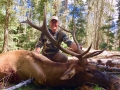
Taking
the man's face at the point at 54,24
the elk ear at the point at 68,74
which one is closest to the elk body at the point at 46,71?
the elk ear at the point at 68,74

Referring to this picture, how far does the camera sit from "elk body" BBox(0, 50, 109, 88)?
5.06 meters

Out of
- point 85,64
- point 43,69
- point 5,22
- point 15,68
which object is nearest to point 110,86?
point 85,64

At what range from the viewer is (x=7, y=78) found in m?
5.75

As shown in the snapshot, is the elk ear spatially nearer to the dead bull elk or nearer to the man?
the dead bull elk

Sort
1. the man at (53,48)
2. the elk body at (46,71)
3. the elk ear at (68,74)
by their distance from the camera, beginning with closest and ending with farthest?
the elk ear at (68,74)
the elk body at (46,71)
the man at (53,48)

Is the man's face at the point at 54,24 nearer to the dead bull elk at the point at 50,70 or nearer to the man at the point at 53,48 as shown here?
the man at the point at 53,48

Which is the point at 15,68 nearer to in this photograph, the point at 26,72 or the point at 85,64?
the point at 26,72

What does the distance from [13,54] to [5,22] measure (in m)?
11.2

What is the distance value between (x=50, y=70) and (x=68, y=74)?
2.02 feet

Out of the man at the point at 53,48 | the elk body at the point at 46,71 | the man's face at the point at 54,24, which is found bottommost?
the elk body at the point at 46,71

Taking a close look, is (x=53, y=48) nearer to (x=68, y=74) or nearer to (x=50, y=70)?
A: (x=50, y=70)

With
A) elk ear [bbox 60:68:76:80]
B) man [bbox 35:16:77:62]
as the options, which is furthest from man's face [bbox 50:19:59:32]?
elk ear [bbox 60:68:76:80]

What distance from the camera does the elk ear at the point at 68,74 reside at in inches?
193

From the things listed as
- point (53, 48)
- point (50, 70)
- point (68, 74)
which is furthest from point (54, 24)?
point (68, 74)
